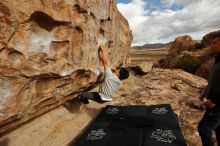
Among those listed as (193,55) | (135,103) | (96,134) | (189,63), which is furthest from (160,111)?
(193,55)

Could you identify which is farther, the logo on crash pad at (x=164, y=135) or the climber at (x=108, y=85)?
the climber at (x=108, y=85)

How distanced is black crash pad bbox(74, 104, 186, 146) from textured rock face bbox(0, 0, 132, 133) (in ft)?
3.90

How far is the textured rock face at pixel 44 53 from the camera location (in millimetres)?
4391

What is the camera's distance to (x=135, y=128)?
6.35m

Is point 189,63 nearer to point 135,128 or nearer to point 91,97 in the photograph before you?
point 91,97

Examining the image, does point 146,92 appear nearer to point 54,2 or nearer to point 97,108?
point 97,108

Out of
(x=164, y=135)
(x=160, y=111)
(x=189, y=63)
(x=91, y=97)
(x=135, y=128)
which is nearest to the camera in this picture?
(x=164, y=135)

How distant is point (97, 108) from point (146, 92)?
9.58 ft

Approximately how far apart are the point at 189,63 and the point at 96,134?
17.3 m

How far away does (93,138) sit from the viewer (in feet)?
19.2

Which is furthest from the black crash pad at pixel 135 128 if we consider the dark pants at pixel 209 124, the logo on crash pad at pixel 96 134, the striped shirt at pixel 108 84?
the striped shirt at pixel 108 84

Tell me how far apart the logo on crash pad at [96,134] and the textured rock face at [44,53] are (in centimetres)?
120

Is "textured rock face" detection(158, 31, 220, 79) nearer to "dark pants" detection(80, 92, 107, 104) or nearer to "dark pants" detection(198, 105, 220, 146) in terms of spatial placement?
"dark pants" detection(80, 92, 107, 104)

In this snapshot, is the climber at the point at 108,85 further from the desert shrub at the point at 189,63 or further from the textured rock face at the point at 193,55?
the desert shrub at the point at 189,63
